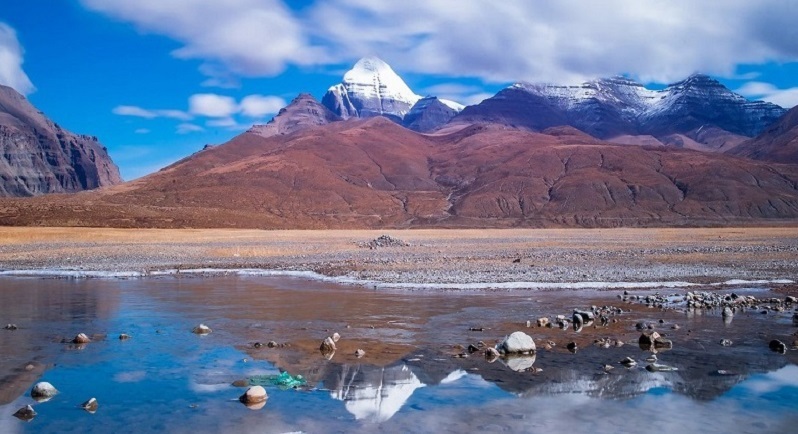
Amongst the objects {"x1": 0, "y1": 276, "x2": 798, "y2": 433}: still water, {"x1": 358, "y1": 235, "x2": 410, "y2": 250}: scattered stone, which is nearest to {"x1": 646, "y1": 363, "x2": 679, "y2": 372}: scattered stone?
{"x1": 0, "y1": 276, "x2": 798, "y2": 433}: still water

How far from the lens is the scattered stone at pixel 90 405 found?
34.8 ft

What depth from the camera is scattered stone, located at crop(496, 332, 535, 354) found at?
48.3ft

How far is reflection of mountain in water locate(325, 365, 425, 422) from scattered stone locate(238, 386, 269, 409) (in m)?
1.24

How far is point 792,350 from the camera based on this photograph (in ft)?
49.6

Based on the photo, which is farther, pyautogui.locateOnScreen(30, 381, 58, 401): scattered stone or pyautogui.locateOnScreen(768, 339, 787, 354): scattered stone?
pyautogui.locateOnScreen(768, 339, 787, 354): scattered stone

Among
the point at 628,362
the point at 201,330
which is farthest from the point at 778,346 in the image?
the point at 201,330


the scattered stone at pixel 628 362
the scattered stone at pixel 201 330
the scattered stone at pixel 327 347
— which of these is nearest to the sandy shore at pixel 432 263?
the scattered stone at pixel 201 330

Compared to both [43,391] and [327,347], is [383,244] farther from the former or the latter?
[43,391]

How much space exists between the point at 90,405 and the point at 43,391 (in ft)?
4.10

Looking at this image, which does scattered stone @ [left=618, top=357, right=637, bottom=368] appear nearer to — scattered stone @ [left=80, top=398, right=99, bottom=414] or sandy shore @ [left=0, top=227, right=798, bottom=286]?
scattered stone @ [left=80, top=398, right=99, bottom=414]

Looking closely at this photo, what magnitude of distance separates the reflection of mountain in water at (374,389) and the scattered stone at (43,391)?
486cm

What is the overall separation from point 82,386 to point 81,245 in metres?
52.5

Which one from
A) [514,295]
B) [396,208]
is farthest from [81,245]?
[396,208]

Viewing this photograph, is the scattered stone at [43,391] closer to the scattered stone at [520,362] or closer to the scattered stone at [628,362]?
the scattered stone at [520,362]
